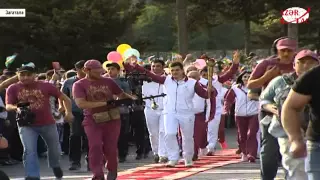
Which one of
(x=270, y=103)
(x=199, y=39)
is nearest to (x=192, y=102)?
(x=270, y=103)

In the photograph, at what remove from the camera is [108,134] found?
1177cm

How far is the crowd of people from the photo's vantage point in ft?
24.7

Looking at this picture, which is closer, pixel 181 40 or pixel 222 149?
pixel 222 149

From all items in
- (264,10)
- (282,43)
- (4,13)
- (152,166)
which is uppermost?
(264,10)

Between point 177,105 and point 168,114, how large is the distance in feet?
0.71

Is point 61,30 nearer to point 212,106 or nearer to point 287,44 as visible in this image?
point 212,106

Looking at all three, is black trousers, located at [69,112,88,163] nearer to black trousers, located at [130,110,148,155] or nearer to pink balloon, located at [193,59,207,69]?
→ black trousers, located at [130,110,148,155]

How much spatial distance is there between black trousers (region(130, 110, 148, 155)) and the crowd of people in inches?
0.8

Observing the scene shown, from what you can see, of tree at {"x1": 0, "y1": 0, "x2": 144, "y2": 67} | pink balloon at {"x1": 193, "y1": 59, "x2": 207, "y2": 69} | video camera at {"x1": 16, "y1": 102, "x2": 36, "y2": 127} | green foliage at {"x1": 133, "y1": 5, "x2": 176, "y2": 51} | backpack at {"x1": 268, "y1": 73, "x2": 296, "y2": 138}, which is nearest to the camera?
backpack at {"x1": 268, "y1": 73, "x2": 296, "y2": 138}

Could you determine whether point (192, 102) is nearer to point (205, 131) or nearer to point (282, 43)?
point (205, 131)

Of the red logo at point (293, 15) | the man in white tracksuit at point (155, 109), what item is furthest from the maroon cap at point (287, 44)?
the red logo at point (293, 15)

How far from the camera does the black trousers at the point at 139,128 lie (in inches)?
634

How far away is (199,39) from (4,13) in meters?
54.0

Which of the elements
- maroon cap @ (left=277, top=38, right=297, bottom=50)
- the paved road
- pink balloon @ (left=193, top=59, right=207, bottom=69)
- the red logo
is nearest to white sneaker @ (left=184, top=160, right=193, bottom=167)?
the paved road
